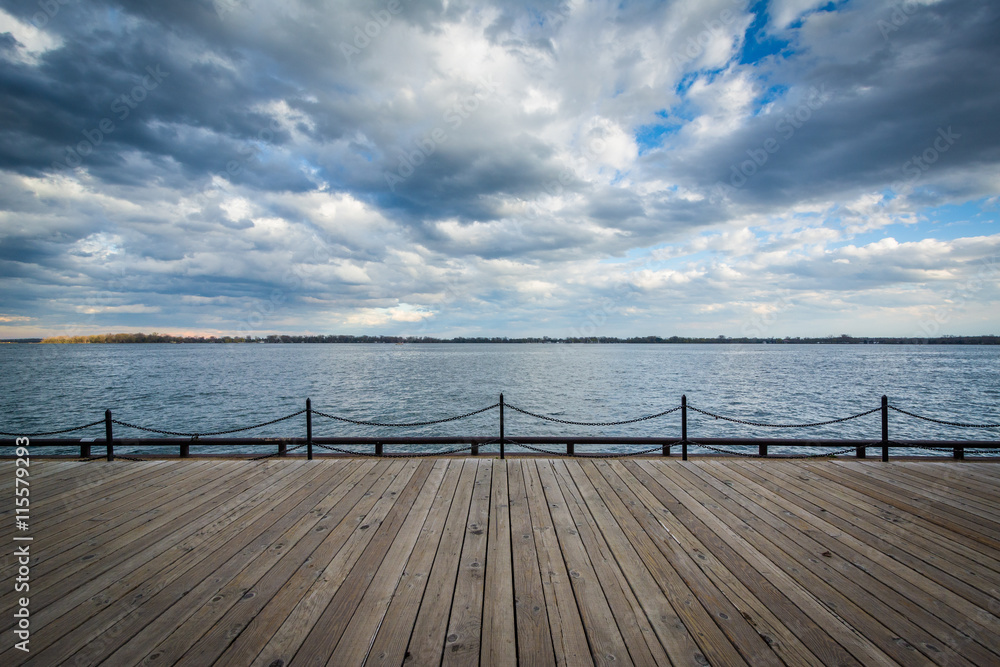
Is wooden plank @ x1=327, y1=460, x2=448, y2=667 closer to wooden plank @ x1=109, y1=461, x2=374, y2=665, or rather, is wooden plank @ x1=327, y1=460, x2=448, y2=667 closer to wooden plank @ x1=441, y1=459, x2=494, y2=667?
wooden plank @ x1=441, y1=459, x2=494, y2=667

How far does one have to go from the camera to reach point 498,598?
301cm

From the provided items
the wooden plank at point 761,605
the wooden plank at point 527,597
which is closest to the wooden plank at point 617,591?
the wooden plank at point 527,597

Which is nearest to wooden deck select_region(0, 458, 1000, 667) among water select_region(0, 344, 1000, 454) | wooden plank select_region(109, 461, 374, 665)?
wooden plank select_region(109, 461, 374, 665)

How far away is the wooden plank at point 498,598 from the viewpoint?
2.47m

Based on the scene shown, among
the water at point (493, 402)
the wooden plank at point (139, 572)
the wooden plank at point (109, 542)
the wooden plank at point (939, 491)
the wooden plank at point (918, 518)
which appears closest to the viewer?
the wooden plank at point (139, 572)

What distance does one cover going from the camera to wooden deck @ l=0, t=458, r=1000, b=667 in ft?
8.32

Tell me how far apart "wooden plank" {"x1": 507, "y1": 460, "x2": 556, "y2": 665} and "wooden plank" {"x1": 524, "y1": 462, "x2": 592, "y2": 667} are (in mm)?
41

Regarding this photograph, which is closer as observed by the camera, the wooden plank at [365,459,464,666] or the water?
the wooden plank at [365,459,464,666]

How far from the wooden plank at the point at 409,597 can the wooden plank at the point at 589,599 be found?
952 mm

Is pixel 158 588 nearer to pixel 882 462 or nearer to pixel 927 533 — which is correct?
pixel 927 533

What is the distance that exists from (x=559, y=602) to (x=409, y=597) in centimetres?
109

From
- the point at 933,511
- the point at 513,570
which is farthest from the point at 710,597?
the point at 933,511

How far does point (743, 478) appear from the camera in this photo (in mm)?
5758

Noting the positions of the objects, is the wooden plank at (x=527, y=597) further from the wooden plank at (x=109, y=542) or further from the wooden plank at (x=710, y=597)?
the wooden plank at (x=109, y=542)
